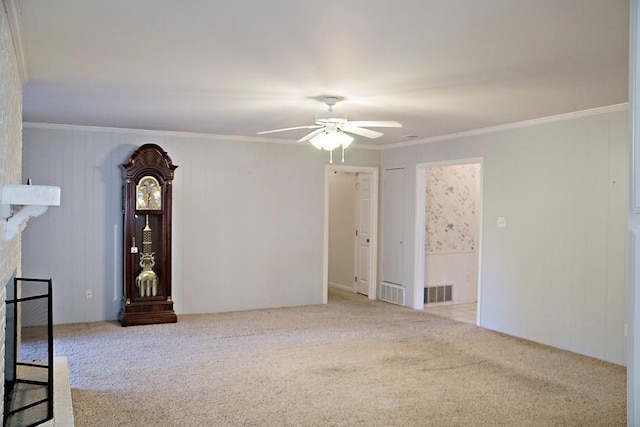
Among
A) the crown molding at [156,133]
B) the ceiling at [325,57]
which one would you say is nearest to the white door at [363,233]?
the crown molding at [156,133]

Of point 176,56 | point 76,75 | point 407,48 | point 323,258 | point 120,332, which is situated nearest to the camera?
point 407,48

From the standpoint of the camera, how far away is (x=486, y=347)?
5.18 meters

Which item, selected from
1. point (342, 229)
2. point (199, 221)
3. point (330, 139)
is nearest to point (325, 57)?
point (330, 139)

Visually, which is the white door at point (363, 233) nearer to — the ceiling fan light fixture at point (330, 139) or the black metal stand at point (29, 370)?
the ceiling fan light fixture at point (330, 139)

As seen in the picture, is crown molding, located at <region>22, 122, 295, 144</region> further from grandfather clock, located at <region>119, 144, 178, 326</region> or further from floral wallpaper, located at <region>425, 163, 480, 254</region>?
floral wallpaper, located at <region>425, 163, 480, 254</region>

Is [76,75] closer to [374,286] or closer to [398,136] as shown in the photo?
[398,136]

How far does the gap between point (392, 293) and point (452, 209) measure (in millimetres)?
1504

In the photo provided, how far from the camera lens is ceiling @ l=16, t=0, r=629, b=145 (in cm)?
248

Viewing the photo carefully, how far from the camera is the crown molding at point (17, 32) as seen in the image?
94.9 inches

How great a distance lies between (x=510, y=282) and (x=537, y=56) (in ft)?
10.3

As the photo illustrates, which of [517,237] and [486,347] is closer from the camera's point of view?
[486,347]

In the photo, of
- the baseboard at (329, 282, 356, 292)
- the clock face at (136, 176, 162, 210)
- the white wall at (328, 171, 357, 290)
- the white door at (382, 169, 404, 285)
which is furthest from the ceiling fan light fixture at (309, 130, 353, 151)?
the baseboard at (329, 282, 356, 292)

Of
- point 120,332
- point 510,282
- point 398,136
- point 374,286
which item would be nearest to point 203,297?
point 120,332

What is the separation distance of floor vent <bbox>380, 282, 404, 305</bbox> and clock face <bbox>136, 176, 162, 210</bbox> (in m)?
3.43
